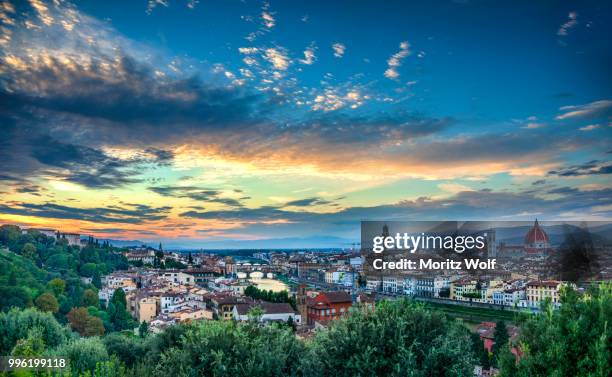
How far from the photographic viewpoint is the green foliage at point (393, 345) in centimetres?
709

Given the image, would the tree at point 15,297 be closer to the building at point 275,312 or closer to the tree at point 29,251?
the building at point 275,312

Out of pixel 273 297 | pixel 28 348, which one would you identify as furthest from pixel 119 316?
pixel 28 348

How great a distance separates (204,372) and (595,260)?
29.5 m

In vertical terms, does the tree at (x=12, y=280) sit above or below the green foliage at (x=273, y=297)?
above

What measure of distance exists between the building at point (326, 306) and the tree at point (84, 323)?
16.9m

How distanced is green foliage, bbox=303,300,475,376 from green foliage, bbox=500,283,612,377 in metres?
1.02

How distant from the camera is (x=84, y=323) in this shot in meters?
36.3

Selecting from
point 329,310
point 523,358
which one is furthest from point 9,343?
point 329,310

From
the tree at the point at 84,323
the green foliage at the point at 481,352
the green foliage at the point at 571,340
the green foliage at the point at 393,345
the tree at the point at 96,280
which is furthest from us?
the tree at the point at 96,280

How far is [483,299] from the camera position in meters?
46.2

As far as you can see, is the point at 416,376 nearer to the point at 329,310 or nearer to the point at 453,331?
the point at 453,331

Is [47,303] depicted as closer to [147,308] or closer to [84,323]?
[84,323]

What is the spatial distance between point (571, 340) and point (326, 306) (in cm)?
3554

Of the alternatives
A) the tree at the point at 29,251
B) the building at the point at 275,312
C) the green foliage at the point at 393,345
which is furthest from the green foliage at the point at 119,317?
the green foliage at the point at 393,345
